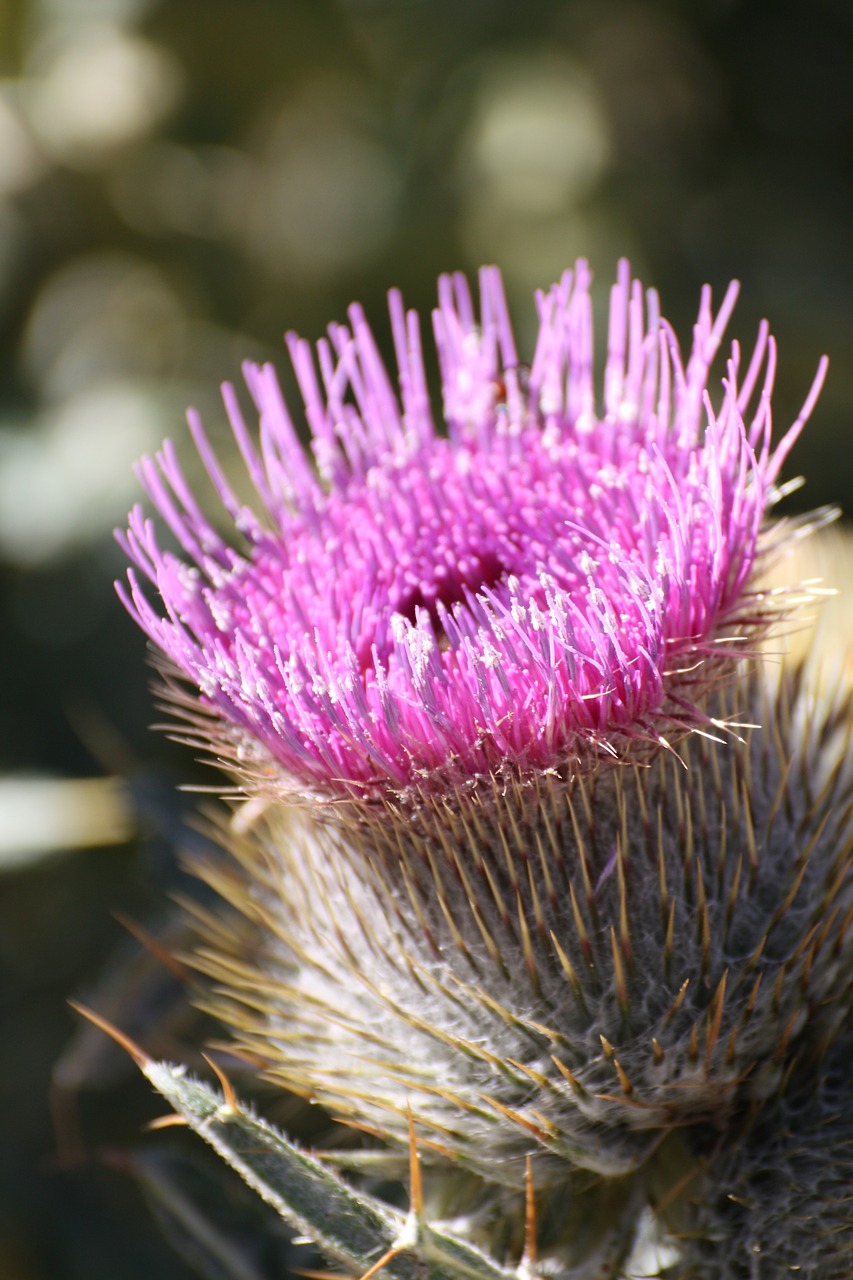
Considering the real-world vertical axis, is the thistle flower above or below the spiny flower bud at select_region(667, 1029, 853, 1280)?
above

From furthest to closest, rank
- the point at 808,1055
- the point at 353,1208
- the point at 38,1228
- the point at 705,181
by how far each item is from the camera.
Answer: the point at 705,181, the point at 38,1228, the point at 808,1055, the point at 353,1208

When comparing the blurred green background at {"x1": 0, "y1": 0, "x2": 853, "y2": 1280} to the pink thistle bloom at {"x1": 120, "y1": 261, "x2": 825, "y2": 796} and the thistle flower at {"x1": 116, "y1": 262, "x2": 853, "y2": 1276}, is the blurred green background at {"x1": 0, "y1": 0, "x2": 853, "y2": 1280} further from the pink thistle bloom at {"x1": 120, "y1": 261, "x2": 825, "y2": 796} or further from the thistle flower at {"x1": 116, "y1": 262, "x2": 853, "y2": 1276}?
the thistle flower at {"x1": 116, "y1": 262, "x2": 853, "y2": 1276}

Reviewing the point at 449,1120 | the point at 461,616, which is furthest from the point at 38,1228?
the point at 461,616

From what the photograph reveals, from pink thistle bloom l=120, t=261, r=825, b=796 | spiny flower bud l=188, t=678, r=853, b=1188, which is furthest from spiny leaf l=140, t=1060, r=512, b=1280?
pink thistle bloom l=120, t=261, r=825, b=796

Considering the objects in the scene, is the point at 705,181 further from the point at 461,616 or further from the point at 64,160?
the point at 461,616

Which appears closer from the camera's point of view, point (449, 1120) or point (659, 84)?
point (449, 1120)

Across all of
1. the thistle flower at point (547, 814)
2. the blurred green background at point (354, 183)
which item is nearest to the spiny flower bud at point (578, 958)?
the thistle flower at point (547, 814)

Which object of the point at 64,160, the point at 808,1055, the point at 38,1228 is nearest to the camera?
the point at 808,1055
